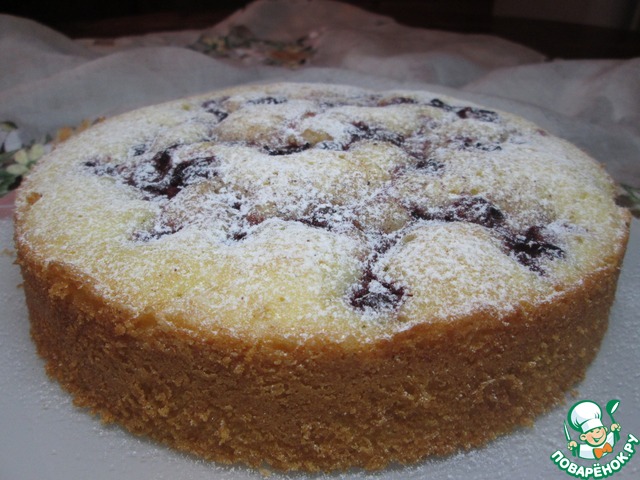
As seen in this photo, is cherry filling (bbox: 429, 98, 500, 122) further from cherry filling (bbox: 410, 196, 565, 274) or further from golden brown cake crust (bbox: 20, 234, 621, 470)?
golden brown cake crust (bbox: 20, 234, 621, 470)

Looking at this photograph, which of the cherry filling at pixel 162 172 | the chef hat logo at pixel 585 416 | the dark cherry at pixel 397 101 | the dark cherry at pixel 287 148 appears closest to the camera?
the chef hat logo at pixel 585 416

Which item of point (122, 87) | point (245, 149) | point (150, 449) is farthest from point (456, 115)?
point (122, 87)

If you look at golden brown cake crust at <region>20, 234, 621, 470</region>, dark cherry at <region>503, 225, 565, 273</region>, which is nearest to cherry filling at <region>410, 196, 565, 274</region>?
dark cherry at <region>503, 225, 565, 273</region>

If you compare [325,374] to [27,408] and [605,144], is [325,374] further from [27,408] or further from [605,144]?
[605,144]

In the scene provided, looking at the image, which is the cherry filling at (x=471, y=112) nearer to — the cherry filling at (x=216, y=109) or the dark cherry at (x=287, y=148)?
the dark cherry at (x=287, y=148)

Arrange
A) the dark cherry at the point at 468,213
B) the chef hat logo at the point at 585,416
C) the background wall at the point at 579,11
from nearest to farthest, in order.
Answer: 1. the chef hat logo at the point at 585,416
2. the dark cherry at the point at 468,213
3. the background wall at the point at 579,11

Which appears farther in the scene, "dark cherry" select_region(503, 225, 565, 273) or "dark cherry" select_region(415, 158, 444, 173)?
"dark cherry" select_region(415, 158, 444, 173)

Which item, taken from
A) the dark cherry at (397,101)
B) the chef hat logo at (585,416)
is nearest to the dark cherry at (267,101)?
the dark cherry at (397,101)
